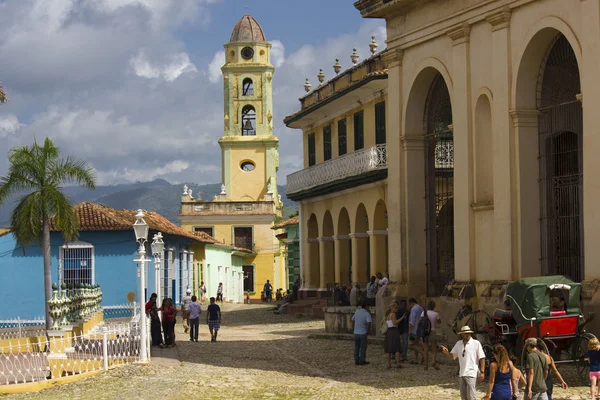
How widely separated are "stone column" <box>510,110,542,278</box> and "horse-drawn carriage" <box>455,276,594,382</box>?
3.42 m

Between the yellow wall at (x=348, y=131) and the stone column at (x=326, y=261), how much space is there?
9.11 ft

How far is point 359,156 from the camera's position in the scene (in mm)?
38312

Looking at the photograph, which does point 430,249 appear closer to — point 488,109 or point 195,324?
point 488,109

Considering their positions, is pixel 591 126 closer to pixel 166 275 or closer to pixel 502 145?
pixel 502 145

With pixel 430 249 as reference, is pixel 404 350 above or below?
below

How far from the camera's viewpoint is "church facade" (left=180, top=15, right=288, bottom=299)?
71.1 metres

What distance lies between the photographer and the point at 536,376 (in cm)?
1487

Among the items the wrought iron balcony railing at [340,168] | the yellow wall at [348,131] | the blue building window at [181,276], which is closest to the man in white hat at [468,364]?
the wrought iron balcony railing at [340,168]

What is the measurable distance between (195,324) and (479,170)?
9422mm

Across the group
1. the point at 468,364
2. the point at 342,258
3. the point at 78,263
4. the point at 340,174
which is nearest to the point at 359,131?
the point at 340,174

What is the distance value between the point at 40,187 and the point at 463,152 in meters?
13.8

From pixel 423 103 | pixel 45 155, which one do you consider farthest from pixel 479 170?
pixel 45 155

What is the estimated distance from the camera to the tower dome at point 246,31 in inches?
2950

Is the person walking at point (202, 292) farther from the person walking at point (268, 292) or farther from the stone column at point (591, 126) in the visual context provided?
the stone column at point (591, 126)
